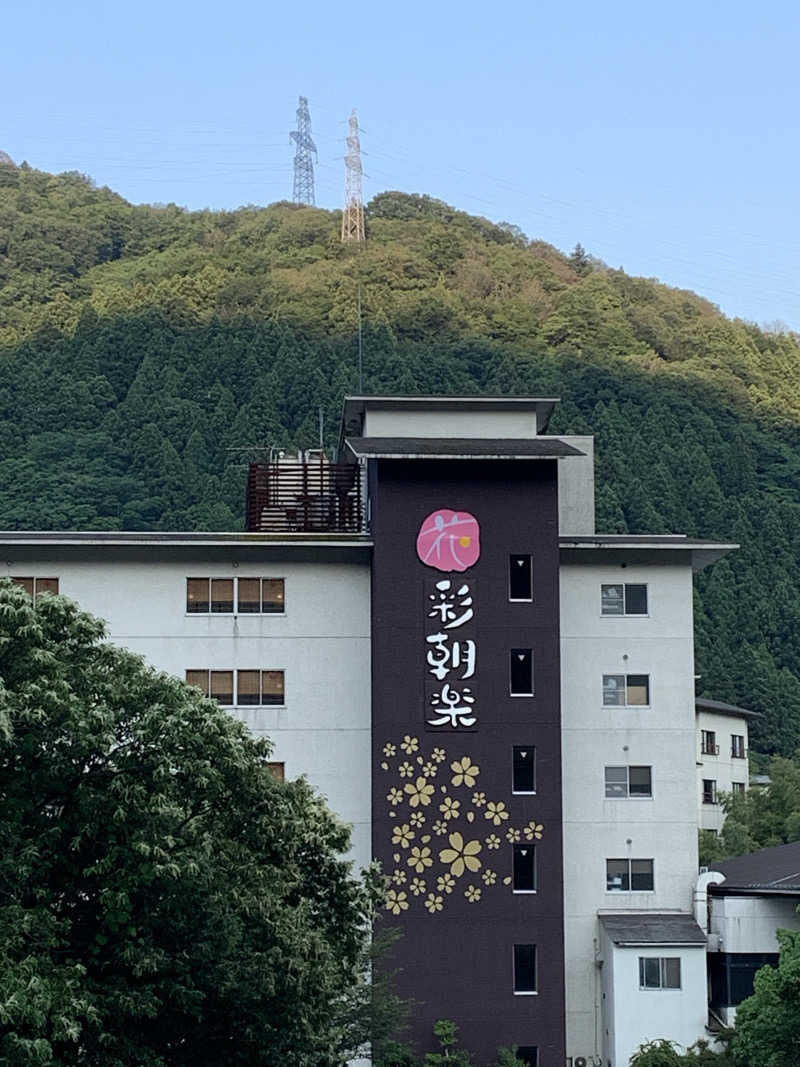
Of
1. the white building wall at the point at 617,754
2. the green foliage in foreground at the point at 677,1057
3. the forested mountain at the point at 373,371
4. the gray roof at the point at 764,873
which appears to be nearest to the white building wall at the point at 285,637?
the white building wall at the point at 617,754

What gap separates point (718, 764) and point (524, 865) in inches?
1245

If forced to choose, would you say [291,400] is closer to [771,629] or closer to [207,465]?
[207,465]

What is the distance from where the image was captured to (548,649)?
4494 centimetres

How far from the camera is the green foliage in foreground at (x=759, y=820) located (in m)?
65.2

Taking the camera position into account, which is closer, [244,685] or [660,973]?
[660,973]

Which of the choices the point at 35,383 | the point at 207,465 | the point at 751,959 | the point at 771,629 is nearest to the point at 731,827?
the point at 751,959

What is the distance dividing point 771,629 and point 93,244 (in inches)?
3212

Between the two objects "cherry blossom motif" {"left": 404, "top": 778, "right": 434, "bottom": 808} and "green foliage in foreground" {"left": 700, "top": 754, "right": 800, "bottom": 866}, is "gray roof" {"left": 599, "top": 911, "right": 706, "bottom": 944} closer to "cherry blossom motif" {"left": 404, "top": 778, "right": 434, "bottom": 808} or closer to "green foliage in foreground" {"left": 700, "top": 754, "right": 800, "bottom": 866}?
"cherry blossom motif" {"left": 404, "top": 778, "right": 434, "bottom": 808}

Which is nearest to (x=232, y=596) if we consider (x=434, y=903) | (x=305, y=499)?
(x=305, y=499)

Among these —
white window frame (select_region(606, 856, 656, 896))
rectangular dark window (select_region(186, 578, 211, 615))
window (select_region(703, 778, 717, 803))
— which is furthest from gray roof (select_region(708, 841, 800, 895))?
window (select_region(703, 778, 717, 803))

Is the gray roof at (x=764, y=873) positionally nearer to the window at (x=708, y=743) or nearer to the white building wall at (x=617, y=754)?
the white building wall at (x=617, y=754)

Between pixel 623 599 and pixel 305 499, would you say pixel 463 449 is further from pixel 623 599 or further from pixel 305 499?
pixel 623 599

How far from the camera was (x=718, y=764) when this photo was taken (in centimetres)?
7400

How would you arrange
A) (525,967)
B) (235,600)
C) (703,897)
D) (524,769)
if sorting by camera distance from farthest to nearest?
(235,600) → (703,897) → (524,769) → (525,967)
